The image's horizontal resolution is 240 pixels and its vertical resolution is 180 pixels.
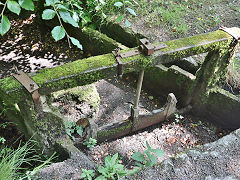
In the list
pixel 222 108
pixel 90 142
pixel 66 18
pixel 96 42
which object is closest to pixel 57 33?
pixel 66 18

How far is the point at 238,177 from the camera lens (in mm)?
2090

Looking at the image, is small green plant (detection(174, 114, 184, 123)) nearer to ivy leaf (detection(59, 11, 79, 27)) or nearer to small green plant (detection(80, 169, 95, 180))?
small green plant (detection(80, 169, 95, 180))

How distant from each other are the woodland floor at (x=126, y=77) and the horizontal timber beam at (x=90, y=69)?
1.38 metres

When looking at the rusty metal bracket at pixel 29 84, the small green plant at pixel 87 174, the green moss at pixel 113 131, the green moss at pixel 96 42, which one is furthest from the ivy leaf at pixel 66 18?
the green moss at pixel 96 42

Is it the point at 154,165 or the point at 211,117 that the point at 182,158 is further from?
the point at 211,117

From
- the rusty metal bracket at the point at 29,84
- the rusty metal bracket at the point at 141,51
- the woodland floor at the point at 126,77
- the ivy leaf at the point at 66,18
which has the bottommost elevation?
the woodland floor at the point at 126,77

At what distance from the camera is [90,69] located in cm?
234

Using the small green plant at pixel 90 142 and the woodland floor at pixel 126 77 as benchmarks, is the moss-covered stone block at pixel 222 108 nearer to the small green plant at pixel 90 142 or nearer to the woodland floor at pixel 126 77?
the woodland floor at pixel 126 77

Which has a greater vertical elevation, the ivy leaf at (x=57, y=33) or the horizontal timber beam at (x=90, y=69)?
the ivy leaf at (x=57, y=33)

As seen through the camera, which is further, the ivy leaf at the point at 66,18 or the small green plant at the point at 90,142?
the small green plant at the point at 90,142

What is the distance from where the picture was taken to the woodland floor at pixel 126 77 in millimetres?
3660

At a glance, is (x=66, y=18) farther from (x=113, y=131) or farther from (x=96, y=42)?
(x=96, y=42)

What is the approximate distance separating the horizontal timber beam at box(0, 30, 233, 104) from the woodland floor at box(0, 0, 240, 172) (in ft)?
4.52

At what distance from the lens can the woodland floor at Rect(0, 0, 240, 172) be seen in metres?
3.66
